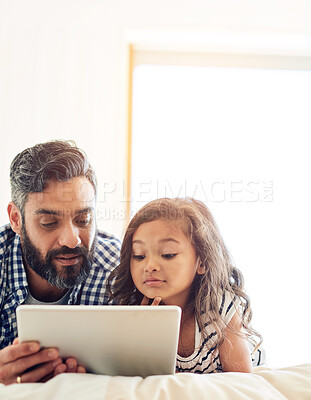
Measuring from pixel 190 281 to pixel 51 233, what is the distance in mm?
423

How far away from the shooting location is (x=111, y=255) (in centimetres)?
153

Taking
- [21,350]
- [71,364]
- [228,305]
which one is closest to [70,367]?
[71,364]

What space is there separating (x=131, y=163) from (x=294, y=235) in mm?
900

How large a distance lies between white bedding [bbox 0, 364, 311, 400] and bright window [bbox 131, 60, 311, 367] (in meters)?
1.42

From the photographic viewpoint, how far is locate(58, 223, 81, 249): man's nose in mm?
1350

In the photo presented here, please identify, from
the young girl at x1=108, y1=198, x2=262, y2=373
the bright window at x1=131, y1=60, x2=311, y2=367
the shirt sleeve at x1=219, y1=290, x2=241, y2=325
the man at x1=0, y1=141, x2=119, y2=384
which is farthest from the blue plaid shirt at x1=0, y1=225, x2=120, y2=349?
the bright window at x1=131, y1=60, x2=311, y2=367

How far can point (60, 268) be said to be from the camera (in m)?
1.39

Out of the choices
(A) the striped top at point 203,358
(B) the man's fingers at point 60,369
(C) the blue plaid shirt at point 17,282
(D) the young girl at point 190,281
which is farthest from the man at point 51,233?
(B) the man's fingers at point 60,369

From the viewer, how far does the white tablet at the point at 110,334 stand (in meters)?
0.97

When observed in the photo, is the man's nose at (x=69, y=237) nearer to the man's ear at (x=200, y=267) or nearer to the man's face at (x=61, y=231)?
the man's face at (x=61, y=231)

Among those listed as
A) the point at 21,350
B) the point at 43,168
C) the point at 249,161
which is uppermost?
the point at 249,161

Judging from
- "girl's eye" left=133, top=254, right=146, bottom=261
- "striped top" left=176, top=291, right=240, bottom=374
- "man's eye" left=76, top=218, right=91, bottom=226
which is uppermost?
"man's eye" left=76, top=218, right=91, bottom=226

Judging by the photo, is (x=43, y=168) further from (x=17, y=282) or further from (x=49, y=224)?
(x=17, y=282)

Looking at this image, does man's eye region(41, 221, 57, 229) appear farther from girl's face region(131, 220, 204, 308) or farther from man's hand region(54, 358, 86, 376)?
man's hand region(54, 358, 86, 376)
